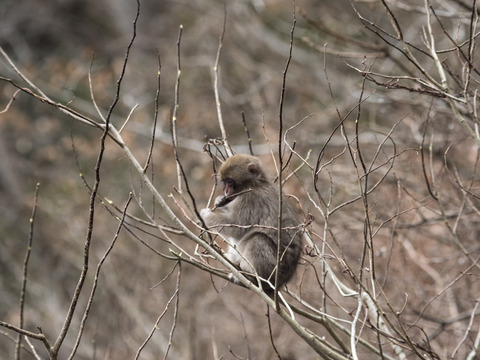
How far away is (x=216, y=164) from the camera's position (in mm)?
9625

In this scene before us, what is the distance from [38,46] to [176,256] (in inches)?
800

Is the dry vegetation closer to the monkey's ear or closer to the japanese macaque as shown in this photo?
the japanese macaque

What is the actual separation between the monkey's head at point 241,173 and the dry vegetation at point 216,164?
0.40 m

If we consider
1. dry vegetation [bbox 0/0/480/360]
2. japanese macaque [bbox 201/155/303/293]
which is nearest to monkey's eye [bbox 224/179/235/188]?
japanese macaque [bbox 201/155/303/293]

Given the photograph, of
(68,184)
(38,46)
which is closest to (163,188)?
(68,184)

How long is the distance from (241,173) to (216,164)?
361cm

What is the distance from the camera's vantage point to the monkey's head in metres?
5.96

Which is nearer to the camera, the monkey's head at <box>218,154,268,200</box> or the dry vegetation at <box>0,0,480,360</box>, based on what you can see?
the monkey's head at <box>218,154,268,200</box>

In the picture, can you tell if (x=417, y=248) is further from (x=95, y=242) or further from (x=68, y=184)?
(x=68, y=184)

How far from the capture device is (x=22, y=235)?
16125 mm

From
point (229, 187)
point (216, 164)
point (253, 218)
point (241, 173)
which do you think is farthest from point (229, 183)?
point (216, 164)

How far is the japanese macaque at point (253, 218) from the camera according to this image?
565 cm

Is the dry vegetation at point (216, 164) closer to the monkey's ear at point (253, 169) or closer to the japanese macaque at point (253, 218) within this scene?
the japanese macaque at point (253, 218)

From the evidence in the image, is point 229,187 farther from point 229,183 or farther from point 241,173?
point 241,173
